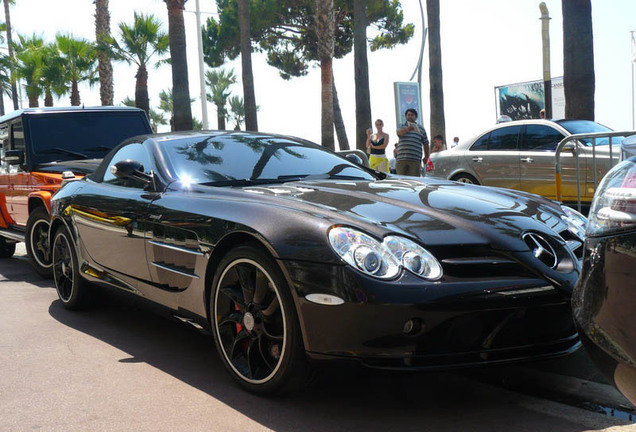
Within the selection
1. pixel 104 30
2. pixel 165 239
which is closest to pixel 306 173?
pixel 165 239

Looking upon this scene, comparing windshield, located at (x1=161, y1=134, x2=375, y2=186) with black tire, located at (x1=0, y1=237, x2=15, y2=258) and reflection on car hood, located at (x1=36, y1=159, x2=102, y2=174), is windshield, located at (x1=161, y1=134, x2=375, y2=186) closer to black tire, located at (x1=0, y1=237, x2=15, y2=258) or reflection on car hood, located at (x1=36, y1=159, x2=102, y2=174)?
reflection on car hood, located at (x1=36, y1=159, x2=102, y2=174)

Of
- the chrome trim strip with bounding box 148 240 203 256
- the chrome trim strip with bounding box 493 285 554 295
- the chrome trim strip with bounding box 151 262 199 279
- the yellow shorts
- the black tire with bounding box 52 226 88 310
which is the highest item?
the yellow shorts

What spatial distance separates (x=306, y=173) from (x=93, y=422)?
2.10 metres

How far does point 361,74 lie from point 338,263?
20916mm

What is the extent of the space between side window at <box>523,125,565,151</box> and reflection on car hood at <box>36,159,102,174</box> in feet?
20.6

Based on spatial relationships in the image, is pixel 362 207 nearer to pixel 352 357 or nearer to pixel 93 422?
pixel 352 357

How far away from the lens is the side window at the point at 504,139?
11984 millimetres

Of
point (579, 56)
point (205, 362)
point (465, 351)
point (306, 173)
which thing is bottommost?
point (205, 362)

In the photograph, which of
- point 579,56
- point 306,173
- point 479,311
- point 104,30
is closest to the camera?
point 479,311

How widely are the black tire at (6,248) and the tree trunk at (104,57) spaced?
19807 mm

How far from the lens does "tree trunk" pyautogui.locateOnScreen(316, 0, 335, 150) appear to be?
26.7 metres

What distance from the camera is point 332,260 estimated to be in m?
3.37

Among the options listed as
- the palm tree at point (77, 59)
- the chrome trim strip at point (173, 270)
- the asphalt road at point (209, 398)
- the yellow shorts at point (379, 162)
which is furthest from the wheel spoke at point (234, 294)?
the palm tree at point (77, 59)

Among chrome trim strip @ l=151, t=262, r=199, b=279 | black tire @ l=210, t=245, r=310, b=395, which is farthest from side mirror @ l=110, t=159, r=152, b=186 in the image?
black tire @ l=210, t=245, r=310, b=395
